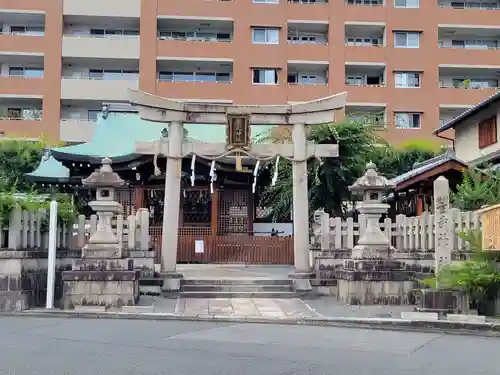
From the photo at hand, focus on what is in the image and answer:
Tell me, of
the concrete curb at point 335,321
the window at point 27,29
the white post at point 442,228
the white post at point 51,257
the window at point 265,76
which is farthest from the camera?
the window at point 27,29

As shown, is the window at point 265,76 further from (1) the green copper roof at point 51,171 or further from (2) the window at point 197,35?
(1) the green copper roof at point 51,171

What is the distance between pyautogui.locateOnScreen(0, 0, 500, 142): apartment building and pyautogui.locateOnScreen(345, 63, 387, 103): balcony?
8 centimetres

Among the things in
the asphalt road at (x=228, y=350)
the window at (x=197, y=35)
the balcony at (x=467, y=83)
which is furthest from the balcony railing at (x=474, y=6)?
the asphalt road at (x=228, y=350)

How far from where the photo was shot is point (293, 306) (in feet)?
46.2

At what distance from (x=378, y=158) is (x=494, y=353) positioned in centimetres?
2016

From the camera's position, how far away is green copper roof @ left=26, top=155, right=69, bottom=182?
25.9 metres

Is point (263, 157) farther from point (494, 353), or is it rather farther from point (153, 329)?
point (494, 353)

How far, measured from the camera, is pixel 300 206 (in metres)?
16.5

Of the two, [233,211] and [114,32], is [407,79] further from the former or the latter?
[233,211]

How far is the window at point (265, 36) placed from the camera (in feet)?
140

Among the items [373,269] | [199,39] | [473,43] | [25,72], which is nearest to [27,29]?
[25,72]

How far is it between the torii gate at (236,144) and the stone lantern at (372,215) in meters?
1.84

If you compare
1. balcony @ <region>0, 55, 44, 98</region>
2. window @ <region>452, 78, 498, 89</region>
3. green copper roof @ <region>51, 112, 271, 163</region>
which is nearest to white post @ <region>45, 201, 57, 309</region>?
green copper roof @ <region>51, 112, 271, 163</region>

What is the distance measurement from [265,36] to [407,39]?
34.9 ft
